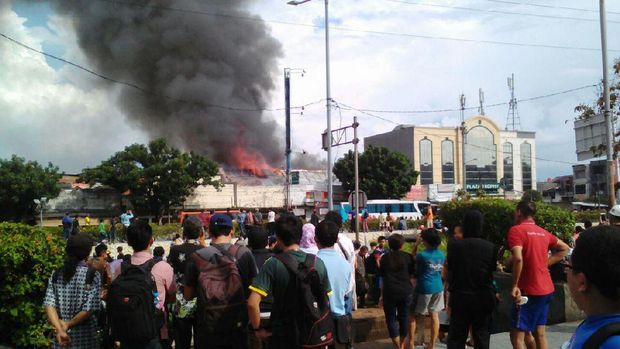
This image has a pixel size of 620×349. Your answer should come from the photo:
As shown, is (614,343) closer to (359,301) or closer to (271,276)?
(271,276)

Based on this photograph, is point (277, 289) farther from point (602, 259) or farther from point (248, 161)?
point (248, 161)

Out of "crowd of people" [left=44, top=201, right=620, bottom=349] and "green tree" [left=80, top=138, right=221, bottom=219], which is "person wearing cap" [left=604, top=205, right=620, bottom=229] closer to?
"crowd of people" [left=44, top=201, right=620, bottom=349]

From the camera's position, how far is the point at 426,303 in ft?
17.2

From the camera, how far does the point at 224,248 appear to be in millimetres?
3744

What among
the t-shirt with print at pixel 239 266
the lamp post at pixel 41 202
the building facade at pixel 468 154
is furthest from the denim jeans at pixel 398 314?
the building facade at pixel 468 154

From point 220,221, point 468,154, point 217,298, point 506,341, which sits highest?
point 468,154

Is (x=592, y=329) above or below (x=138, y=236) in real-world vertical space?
below

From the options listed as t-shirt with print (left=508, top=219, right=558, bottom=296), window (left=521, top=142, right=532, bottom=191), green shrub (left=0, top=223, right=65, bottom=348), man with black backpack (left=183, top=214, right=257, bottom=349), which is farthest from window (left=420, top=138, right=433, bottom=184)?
man with black backpack (left=183, top=214, right=257, bottom=349)

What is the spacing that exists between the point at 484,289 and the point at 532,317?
53 cm

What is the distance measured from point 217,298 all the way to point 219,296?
2cm

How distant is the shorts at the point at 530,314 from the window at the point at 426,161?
4415cm

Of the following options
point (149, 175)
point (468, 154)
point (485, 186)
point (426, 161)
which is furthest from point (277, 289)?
point (485, 186)

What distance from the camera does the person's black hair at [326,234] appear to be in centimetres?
406

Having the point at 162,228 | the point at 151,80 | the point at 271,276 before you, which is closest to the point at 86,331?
the point at 271,276
